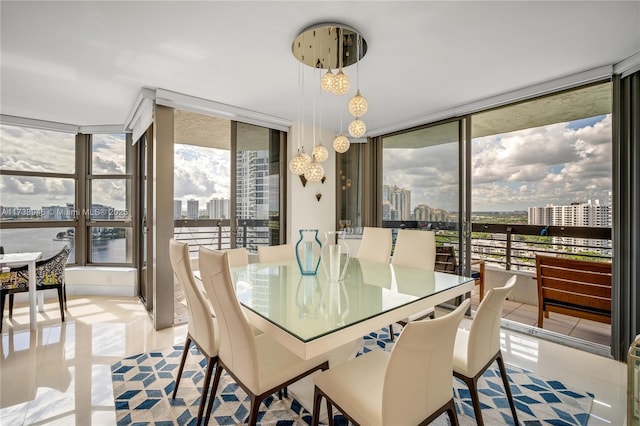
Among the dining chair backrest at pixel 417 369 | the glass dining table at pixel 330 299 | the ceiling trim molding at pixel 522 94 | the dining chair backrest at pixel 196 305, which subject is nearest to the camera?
the dining chair backrest at pixel 417 369

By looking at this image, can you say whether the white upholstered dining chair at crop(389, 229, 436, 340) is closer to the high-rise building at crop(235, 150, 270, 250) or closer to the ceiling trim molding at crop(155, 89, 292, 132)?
the high-rise building at crop(235, 150, 270, 250)

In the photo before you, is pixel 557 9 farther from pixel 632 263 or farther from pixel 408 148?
pixel 408 148

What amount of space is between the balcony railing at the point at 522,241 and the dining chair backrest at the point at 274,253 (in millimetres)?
1965

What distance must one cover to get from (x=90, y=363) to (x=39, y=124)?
135 inches

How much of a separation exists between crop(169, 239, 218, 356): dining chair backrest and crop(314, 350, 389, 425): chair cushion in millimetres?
694

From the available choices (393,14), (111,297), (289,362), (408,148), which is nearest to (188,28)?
(393,14)

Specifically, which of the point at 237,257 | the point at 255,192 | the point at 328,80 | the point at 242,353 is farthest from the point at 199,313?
the point at 255,192

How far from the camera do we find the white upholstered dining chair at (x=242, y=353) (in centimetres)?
135

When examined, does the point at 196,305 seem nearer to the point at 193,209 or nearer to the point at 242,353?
the point at 242,353

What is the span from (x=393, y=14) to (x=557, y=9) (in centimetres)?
97

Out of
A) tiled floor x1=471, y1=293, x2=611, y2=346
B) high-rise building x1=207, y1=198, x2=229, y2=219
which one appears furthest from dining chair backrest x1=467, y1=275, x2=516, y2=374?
high-rise building x1=207, y1=198, x2=229, y2=219

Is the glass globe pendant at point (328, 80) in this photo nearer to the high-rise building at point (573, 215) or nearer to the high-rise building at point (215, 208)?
the high-rise building at point (215, 208)

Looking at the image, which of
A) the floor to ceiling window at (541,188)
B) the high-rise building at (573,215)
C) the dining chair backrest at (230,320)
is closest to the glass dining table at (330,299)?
the dining chair backrest at (230,320)

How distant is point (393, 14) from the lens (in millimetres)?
1839
